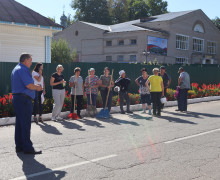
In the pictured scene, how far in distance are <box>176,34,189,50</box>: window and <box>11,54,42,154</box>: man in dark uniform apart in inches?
1726

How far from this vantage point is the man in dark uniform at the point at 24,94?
5.95 m

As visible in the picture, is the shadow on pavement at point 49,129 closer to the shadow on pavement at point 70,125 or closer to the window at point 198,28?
the shadow on pavement at point 70,125

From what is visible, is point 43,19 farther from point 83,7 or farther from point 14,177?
point 83,7

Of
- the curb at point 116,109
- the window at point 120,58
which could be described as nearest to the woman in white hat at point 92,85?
the curb at point 116,109

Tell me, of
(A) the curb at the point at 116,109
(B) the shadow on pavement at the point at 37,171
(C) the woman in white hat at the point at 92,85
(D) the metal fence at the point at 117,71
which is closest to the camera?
(B) the shadow on pavement at the point at 37,171

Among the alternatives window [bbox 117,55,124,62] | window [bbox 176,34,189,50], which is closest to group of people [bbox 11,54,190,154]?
window [bbox 117,55,124,62]

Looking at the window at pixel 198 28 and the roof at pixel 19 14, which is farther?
the window at pixel 198 28

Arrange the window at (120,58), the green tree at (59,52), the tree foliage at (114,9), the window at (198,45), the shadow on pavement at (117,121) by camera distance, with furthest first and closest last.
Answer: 1. the tree foliage at (114,9)
2. the window at (198,45)
3. the window at (120,58)
4. the green tree at (59,52)
5. the shadow on pavement at (117,121)

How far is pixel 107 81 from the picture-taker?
38.1 ft

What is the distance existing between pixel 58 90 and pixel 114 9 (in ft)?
210

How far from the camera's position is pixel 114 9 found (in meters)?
71.3

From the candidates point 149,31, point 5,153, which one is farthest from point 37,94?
point 149,31

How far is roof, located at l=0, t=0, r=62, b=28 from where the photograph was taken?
15.2 meters

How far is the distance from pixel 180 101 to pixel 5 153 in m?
8.55
